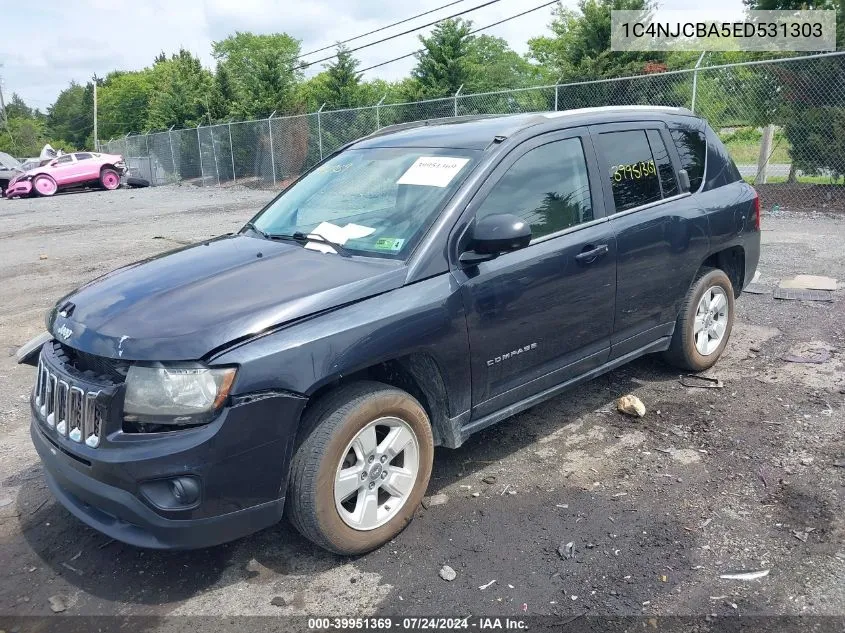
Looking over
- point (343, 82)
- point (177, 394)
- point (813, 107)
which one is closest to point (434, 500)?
point (177, 394)

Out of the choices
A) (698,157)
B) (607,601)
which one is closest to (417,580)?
(607,601)

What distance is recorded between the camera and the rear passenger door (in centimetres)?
420

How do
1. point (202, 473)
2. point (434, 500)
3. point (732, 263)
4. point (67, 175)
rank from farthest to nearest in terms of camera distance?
point (67, 175)
point (732, 263)
point (434, 500)
point (202, 473)

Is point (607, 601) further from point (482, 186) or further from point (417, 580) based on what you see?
point (482, 186)

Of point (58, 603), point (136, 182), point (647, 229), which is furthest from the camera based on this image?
point (136, 182)

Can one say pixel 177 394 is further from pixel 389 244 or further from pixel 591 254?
pixel 591 254

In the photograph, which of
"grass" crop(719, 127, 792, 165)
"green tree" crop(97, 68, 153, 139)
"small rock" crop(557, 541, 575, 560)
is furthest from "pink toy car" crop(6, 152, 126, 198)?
"green tree" crop(97, 68, 153, 139)

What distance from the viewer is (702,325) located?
16.5ft

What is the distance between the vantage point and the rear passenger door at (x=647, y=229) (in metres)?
4.20

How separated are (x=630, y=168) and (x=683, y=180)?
0.61m

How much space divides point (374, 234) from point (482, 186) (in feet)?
1.98

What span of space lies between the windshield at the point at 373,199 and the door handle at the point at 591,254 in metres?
0.83

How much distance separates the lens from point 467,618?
108 inches

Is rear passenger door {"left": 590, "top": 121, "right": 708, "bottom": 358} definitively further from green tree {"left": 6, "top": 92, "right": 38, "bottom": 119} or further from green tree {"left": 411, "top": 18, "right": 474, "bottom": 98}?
green tree {"left": 6, "top": 92, "right": 38, "bottom": 119}
